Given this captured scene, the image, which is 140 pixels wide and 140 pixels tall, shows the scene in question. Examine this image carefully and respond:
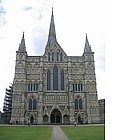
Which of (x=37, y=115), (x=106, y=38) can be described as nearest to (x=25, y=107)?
(x=37, y=115)

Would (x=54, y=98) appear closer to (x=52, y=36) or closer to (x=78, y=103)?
(x=78, y=103)

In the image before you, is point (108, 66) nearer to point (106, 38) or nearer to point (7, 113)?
point (106, 38)

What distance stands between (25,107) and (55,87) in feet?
12.6

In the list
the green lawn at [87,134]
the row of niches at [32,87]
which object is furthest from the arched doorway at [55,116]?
the green lawn at [87,134]

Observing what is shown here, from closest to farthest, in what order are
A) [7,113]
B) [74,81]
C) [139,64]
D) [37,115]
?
1. [139,64]
2. [37,115]
3. [74,81]
4. [7,113]

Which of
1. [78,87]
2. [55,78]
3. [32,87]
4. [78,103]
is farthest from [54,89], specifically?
[78,103]

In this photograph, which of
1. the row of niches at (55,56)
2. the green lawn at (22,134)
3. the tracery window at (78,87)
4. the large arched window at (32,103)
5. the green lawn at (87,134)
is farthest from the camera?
the row of niches at (55,56)

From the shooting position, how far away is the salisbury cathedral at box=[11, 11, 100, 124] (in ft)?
77.0

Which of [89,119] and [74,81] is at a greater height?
[74,81]

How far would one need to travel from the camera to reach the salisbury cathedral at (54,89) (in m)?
23.5

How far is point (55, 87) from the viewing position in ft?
80.2

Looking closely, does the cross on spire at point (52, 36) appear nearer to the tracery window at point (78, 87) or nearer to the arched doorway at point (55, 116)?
the tracery window at point (78, 87)

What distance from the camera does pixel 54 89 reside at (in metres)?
24.3

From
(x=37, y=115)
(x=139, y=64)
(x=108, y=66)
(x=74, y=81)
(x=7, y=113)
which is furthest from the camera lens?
(x=7, y=113)
